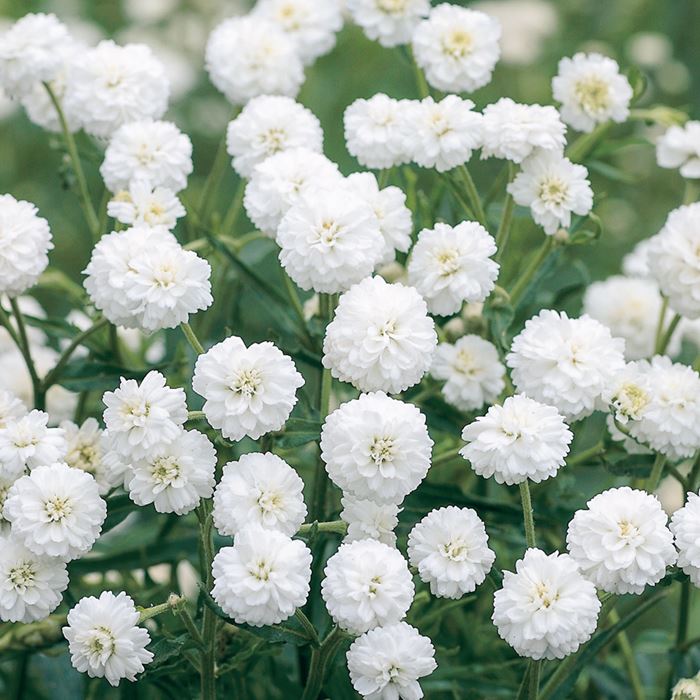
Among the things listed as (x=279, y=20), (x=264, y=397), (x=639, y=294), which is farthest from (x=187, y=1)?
(x=264, y=397)

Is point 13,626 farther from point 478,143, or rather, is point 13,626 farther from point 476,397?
point 478,143

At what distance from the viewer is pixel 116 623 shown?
0.76 metres

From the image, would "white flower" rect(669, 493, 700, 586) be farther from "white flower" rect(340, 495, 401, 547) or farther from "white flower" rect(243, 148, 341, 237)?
"white flower" rect(243, 148, 341, 237)

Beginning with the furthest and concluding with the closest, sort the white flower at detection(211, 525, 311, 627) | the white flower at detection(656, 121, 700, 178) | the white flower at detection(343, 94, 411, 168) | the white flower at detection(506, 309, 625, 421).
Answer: the white flower at detection(656, 121, 700, 178) < the white flower at detection(343, 94, 411, 168) < the white flower at detection(506, 309, 625, 421) < the white flower at detection(211, 525, 311, 627)

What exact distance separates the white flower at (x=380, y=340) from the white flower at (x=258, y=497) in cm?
8

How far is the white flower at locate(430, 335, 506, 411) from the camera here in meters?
0.92

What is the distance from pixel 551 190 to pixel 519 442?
0.23 metres

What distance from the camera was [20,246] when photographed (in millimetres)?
880

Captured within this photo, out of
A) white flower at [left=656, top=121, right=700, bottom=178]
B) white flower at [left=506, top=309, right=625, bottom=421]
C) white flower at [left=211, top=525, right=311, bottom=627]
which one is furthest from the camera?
white flower at [left=656, top=121, right=700, bottom=178]

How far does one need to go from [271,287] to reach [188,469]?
0.89ft

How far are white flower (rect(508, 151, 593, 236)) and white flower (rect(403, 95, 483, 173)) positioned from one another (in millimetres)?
45

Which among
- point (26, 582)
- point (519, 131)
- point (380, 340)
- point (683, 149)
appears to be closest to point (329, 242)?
point (380, 340)

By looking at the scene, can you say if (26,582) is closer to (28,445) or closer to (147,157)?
(28,445)

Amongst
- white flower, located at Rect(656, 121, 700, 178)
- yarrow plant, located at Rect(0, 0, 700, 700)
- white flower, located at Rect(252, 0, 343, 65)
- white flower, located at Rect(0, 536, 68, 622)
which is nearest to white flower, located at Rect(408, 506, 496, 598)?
yarrow plant, located at Rect(0, 0, 700, 700)
